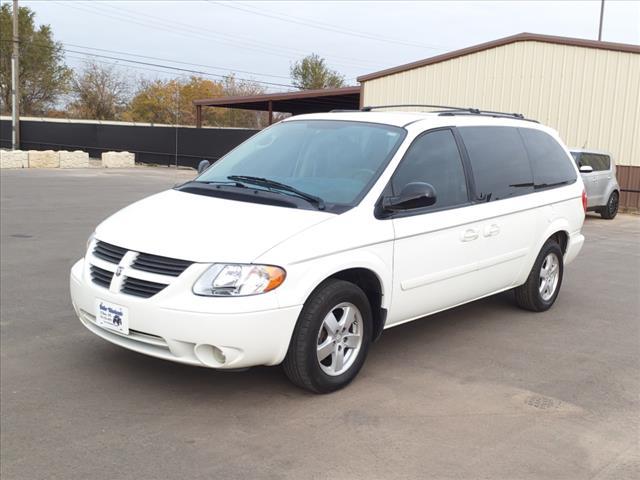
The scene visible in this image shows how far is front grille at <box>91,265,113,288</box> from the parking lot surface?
2.31ft

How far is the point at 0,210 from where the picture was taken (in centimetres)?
1367

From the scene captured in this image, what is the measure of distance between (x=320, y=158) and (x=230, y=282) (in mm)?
1577

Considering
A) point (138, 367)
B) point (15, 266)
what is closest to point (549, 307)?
point (138, 367)

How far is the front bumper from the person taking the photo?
156 inches

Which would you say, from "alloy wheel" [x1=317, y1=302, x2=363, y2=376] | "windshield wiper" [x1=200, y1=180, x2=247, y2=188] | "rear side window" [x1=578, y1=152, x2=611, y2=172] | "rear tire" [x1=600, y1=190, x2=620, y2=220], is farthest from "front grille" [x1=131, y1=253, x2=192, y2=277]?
"rear tire" [x1=600, y1=190, x2=620, y2=220]

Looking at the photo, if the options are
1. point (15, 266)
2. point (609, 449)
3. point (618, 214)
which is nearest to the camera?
point (609, 449)

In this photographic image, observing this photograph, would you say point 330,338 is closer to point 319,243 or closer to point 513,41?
point 319,243

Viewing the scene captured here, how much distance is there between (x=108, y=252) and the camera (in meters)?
Result: 4.47

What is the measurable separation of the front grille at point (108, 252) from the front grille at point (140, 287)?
0.67 feet

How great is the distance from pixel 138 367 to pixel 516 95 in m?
18.5

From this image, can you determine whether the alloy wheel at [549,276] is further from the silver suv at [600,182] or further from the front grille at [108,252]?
the silver suv at [600,182]

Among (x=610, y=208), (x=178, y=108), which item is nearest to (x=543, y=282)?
(x=610, y=208)

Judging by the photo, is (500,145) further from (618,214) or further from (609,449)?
(618,214)

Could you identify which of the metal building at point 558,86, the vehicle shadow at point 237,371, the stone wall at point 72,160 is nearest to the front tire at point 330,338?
the vehicle shadow at point 237,371
